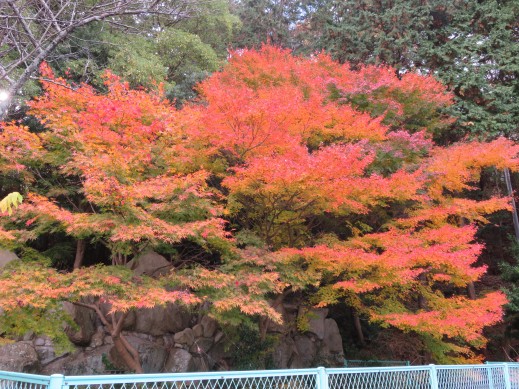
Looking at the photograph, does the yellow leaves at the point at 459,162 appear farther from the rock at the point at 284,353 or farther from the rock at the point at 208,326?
the rock at the point at 208,326

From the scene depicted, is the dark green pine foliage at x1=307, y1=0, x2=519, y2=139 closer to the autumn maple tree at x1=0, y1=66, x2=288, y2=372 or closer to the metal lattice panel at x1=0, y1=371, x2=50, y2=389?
the autumn maple tree at x1=0, y1=66, x2=288, y2=372

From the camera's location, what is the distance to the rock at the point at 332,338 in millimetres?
14609

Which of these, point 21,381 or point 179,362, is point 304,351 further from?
point 21,381

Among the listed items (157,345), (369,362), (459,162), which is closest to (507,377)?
(459,162)

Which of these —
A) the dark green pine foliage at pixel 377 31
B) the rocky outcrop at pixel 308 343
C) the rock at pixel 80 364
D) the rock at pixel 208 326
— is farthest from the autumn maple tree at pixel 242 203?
the dark green pine foliage at pixel 377 31

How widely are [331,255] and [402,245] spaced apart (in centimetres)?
169

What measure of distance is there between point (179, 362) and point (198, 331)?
A: 4.32 ft

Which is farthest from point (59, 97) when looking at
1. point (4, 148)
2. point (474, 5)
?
point (474, 5)

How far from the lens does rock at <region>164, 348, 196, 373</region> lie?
11.1 meters

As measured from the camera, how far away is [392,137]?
12.3 meters

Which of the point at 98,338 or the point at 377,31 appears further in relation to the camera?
the point at 377,31

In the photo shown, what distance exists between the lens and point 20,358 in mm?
9867

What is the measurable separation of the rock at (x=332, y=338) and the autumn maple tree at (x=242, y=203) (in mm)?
3692

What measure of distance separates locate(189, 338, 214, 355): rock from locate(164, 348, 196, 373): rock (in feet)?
1.54
